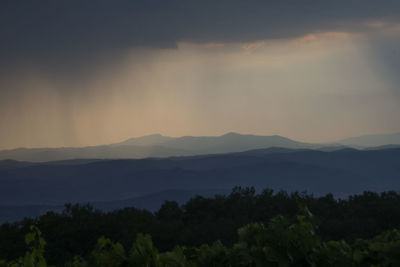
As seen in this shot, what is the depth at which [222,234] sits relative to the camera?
3008 cm

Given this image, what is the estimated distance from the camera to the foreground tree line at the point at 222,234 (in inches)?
304

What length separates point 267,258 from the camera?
7574mm

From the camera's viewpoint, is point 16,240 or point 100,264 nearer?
point 100,264

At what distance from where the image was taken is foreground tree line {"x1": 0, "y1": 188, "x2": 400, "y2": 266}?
7.72m

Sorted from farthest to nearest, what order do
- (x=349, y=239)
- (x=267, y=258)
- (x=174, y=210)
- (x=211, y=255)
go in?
(x=174, y=210), (x=349, y=239), (x=211, y=255), (x=267, y=258)

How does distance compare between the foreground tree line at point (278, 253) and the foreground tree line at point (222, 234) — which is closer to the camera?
the foreground tree line at point (278, 253)

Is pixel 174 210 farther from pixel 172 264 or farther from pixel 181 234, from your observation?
pixel 172 264

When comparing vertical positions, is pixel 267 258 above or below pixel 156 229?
above

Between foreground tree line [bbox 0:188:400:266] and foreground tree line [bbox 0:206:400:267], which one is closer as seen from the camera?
foreground tree line [bbox 0:206:400:267]

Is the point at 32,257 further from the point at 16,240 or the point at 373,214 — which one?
the point at 373,214

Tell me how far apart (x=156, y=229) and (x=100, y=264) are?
22584 mm

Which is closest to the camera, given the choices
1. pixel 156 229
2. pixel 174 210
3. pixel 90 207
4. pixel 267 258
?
pixel 267 258

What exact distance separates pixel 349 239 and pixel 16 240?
1882 cm

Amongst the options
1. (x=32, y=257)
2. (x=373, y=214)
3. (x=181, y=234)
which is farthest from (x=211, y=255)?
(x=373, y=214)
